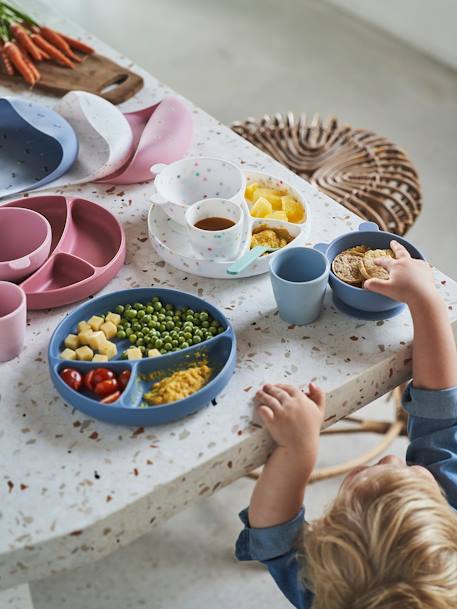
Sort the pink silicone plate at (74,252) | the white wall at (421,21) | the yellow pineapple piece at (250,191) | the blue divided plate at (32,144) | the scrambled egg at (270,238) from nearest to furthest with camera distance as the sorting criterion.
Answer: the pink silicone plate at (74,252) → the scrambled egg at (270,238) → the yellow pineapple piece at (250,191) → the blue divided plate at (32,144) → the white wall at (421,21)

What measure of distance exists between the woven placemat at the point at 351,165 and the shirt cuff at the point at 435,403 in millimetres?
799

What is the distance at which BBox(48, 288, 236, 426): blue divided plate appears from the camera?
1.26 m

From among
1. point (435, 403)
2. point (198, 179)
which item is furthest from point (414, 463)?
point (198, 179)

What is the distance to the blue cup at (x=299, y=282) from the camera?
141 centimetres

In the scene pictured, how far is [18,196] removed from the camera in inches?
68.9

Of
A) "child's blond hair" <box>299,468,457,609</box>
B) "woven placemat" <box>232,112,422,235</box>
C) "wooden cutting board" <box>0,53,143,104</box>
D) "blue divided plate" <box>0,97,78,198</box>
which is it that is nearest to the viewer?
"child's blond hair" <box>299,468,457,609</box>

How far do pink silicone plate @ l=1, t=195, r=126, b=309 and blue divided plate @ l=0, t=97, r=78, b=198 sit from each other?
126 mm

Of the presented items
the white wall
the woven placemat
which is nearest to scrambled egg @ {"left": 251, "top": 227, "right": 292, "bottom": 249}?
the woven placemat

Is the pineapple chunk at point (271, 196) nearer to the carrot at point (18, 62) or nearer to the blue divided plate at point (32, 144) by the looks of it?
the blue divided plate at point (32, 144)

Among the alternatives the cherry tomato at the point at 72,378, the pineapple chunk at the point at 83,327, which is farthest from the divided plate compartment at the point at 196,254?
the cherry tomato at the point at 72,378

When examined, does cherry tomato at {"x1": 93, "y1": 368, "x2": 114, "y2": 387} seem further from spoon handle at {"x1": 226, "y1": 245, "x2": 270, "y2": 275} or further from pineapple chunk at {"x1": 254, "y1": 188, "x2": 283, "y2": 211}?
pineapple chunk at {"x1": 254, "y1": 188, "x2": 283, "y2": 211}

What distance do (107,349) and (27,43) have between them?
3.73ft

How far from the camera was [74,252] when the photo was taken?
161 centimetres

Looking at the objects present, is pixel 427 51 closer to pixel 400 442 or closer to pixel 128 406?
pixel 400 442
